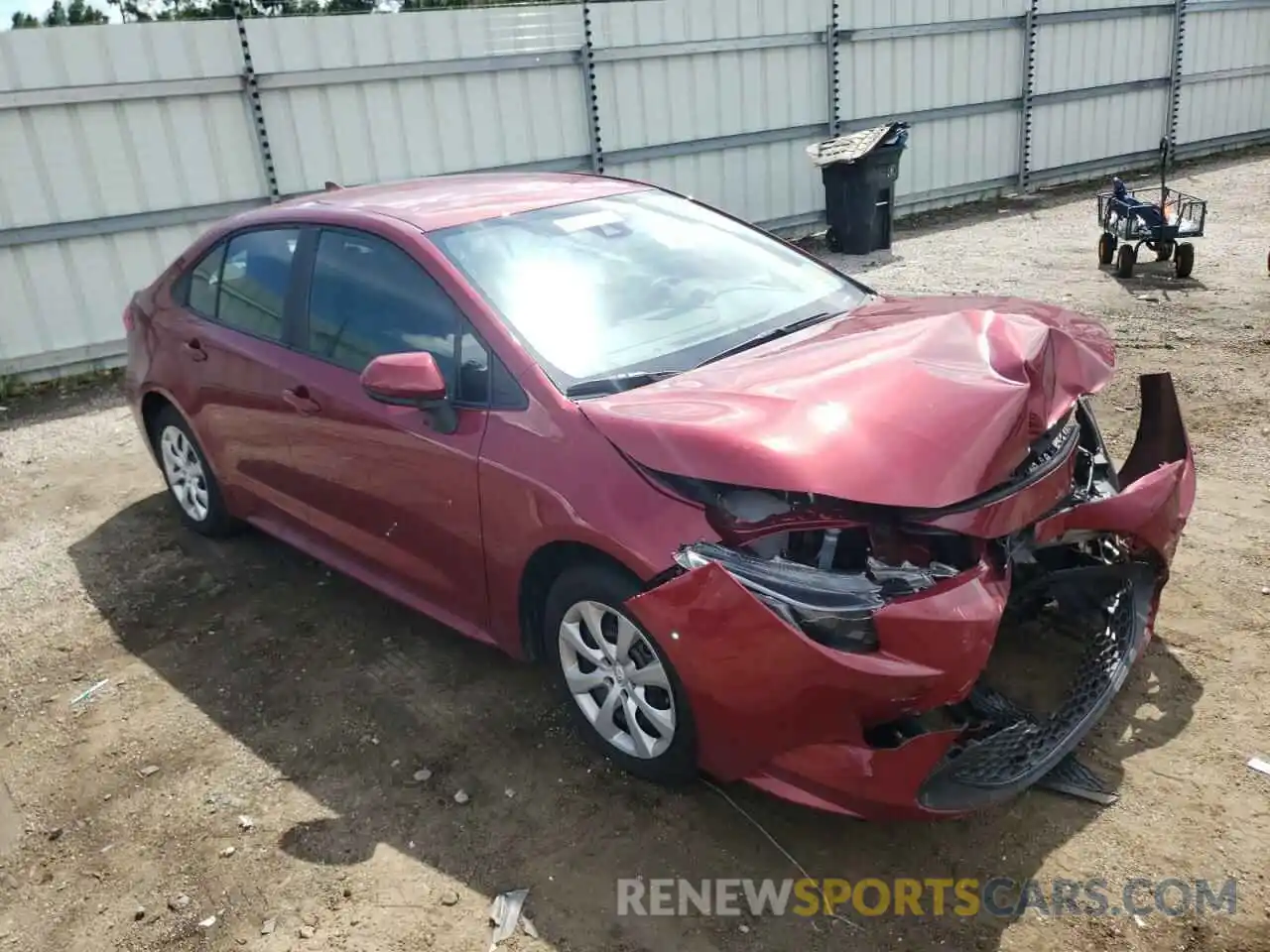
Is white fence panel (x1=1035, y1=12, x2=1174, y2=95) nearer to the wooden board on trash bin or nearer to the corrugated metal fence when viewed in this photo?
the corrugated metal fence

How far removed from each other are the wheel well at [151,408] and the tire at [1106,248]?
776 cm

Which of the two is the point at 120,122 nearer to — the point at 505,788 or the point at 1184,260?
the point at 505,788

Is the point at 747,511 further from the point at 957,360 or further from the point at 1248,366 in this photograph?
the point at 1248,366

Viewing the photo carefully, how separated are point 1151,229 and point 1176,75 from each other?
7909 mm

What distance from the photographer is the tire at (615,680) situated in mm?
2869

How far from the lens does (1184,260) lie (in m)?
8.52

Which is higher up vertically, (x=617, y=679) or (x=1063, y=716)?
(x=617, y=679)

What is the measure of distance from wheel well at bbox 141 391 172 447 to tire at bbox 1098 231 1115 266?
7.76m

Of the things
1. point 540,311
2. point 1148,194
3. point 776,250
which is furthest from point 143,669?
point 1148,194

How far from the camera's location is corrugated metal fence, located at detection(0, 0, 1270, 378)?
8016 mm

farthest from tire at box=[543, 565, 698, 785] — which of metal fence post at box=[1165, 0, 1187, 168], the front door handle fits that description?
metal fence post at box=[1165, 0, 1187, 168]

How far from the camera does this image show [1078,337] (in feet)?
10.9

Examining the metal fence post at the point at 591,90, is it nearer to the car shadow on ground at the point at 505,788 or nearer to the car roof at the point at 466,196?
the car roof at the point at 466,196

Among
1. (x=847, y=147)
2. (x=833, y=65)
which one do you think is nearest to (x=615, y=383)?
(x=847, y=147)
